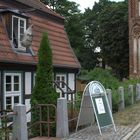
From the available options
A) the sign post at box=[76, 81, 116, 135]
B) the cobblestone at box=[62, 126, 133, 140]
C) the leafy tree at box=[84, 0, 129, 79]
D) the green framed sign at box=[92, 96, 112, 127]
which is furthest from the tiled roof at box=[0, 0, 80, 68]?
the leafy tree at box=[84, 0, 129, 79]

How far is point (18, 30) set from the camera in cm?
1791

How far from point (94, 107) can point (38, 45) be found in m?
6.33

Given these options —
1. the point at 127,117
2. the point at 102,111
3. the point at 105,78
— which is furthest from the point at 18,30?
the point at 105,78

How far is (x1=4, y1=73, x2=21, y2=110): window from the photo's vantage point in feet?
54.3

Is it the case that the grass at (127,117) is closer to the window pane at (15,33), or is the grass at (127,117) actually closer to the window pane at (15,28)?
the window pane at (15,33)

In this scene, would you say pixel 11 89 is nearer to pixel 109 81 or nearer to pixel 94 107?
pixel 94 107

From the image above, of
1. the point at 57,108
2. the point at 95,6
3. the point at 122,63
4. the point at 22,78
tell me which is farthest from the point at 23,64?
the point at 95,6

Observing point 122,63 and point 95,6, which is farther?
point 95,6

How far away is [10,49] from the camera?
16766 millimetres

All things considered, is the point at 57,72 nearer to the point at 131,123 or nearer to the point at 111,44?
the point at 131,123

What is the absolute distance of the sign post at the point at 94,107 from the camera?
13.9 meters

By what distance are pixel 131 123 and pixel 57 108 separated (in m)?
4.28

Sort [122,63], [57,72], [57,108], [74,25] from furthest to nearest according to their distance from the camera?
[122,63], [74,25], [57,72], [57,108]

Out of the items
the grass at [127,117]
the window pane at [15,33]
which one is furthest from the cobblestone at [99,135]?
the window pane at [15,33]
